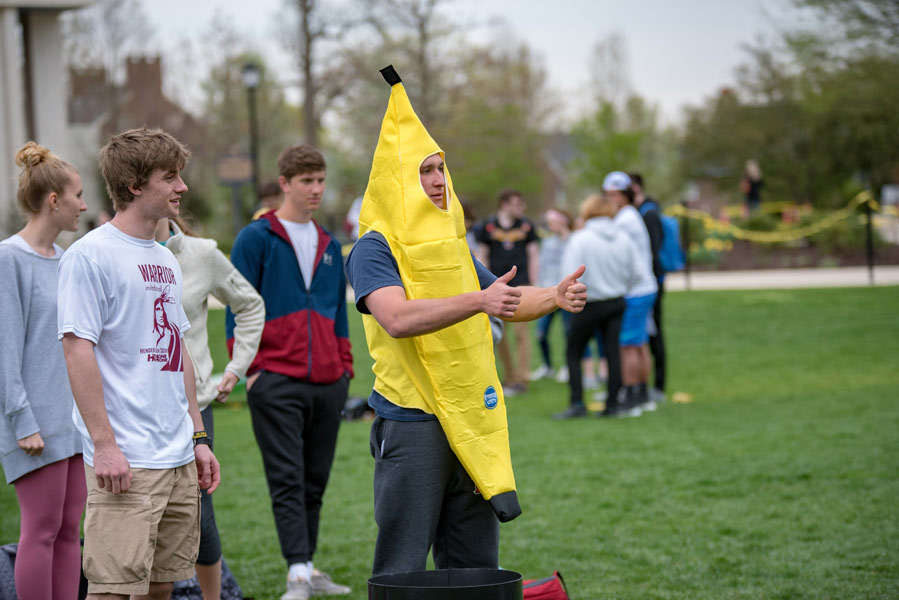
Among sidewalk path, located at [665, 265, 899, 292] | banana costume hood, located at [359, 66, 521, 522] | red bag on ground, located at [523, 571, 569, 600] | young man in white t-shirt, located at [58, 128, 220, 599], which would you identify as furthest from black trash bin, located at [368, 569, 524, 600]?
sidewalk path, located at [665, 265, 899, 292]

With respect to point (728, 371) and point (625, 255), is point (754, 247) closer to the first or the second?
point (728, 371)

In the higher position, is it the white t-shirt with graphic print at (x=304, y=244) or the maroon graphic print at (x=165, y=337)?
the white t-shirt with graphic print at (x=304, y=244)

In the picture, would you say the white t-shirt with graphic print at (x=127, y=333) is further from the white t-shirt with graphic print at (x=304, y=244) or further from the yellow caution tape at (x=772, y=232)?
Result: the yellow caution tape at (x=772, y=232)

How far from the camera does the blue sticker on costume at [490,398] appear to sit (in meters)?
3.30

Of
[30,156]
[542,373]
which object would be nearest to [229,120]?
[542,373]

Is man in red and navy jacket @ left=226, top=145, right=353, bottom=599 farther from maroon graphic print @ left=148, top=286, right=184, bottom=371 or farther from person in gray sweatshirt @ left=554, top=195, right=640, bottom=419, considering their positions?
person in gray sweatshirt @ left=554, top=195, right=640, bottom=419

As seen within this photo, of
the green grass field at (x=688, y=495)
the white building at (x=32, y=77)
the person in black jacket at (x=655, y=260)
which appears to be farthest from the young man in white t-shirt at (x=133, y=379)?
the white building at (x=32, y=77)

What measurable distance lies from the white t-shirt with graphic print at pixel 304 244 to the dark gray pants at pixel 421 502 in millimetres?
1681

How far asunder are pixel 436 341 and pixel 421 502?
56cm

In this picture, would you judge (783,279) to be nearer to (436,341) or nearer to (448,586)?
(436,341)

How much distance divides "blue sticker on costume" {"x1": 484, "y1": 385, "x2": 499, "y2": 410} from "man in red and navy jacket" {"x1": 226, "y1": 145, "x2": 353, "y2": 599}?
1720 mm

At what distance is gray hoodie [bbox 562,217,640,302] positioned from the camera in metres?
9.24

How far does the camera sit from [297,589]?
15.6 feet

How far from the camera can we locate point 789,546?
5.39 m
